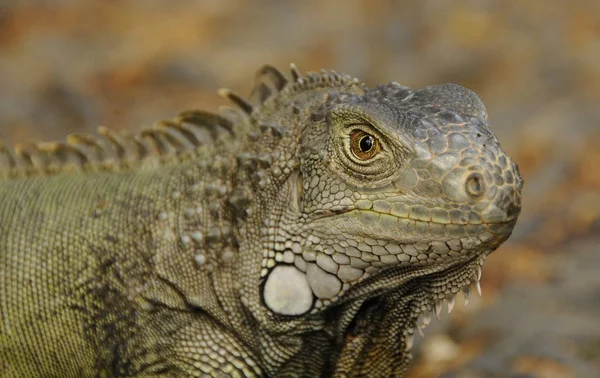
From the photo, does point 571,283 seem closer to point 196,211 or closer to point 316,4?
point 196,211

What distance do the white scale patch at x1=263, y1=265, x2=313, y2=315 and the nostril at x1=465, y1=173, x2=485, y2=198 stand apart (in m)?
0.89

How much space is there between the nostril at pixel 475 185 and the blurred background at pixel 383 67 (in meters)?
3.45

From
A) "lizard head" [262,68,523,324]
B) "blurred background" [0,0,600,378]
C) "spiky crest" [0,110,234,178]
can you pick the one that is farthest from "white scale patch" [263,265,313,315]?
"blurred background" [0,0,600,378]

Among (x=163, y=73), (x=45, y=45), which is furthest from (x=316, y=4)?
(x=45, y=45)

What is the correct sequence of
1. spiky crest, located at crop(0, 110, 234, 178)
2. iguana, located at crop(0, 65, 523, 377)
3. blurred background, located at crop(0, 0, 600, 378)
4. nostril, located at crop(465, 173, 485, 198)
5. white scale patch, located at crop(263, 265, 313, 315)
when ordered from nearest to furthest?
nostril, located at crop(465, 173, 485, 198), iguana, located at crop(0, 65, 523, 377), white scale patch, located at crop(263, 265, 313, 315), spiky crest, located at crop(0, 110, 234, 178), blurred background, located at crop(0, 0, 600, 378)

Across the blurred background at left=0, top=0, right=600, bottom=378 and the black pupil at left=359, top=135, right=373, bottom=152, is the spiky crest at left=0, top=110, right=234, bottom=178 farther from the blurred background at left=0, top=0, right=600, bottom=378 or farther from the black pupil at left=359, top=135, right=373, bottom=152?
the blurred background at left=0, top=0, right=600, bottom=378

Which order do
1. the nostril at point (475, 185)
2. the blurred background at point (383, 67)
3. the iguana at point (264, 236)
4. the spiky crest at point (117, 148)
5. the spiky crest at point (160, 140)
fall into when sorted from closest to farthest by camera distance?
1. the nostril at point (475, 185)
2. the iguana at point (264, 236)
3. the spiky crest at point (160, 140)
4. the spiky crest at point (117, 148)
5. the blurred background at point (383, 67)

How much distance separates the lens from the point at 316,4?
1463 cm

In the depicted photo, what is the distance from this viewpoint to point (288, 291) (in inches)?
141

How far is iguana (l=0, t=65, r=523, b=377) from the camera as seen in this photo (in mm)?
3350

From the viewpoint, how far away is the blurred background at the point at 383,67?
850 centimetres

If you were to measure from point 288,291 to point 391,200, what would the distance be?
68 centimetres

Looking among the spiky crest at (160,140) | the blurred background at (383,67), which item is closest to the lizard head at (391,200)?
the spiky crest at (160,140)

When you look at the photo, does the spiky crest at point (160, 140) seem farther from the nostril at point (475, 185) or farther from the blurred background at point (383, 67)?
the blurred background at point (383, 67)
